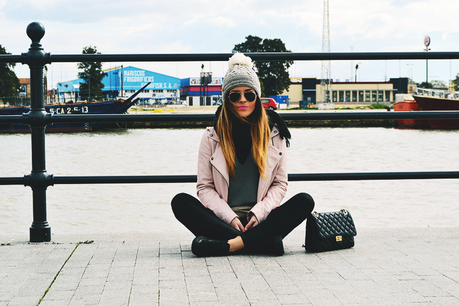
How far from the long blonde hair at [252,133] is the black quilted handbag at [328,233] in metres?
0.39

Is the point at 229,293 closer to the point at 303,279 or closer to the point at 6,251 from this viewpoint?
the point at 303,279

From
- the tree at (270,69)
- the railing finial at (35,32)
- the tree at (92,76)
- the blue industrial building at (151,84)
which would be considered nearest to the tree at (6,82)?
the tree at (92,76)

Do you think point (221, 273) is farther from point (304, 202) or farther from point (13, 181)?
point (13, 181)

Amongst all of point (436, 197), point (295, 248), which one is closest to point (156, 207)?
point (436, 197)

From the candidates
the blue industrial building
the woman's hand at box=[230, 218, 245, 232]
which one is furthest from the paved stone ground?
the blue industrial building

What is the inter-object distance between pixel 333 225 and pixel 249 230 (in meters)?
0.48

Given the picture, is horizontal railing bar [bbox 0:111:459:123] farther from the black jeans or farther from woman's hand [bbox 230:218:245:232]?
woman's hand [bbox 230:218:245:232]

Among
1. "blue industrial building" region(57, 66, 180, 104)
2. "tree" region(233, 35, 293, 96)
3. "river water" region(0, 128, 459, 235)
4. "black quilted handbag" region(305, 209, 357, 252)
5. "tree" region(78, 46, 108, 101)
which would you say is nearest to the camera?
→ "black quilted handbag" region(305, 209, 357, 252)

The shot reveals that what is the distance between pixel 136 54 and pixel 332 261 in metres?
1.63

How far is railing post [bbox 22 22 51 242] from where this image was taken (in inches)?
118

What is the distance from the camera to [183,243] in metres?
3.02

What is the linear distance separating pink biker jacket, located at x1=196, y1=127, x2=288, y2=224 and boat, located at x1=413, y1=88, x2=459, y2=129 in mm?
31449

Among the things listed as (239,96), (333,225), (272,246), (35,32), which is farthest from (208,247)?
(35,32)

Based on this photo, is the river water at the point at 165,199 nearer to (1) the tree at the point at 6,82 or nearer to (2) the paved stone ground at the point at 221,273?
(2) the paved stone ground at the point at 221,273
